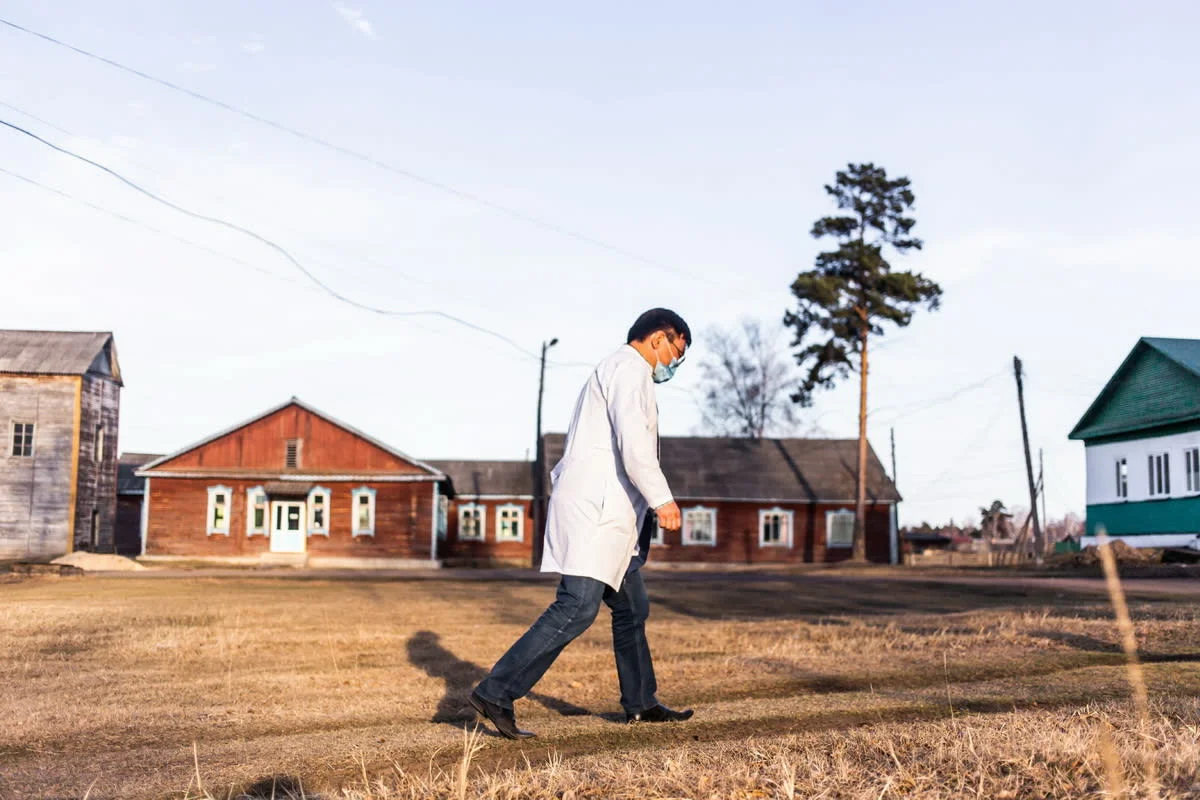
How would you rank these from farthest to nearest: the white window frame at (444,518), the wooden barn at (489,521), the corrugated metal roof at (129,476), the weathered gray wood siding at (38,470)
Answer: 1. the corrugated metal roof at (129,476)
2. the wooden barn at (489,521)
3. the white window frame at (444,518)
4. the weathered gray wood siding at (38,470)

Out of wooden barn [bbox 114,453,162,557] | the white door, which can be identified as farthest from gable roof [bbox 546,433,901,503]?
wooden barn [bbox 114,453,162,557]

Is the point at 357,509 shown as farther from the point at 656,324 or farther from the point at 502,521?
the point at 656,324

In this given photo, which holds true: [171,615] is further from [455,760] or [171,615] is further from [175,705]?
[455,760]

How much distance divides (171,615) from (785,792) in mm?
10323

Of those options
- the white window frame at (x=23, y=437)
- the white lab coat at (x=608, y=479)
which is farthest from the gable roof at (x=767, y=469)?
the white lab coat at (x=608, y=479)

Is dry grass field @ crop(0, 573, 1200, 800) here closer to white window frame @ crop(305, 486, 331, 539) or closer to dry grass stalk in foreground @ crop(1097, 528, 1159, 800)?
dry grass stalk in foreground @ crop(1097, 528, 1159, 800)

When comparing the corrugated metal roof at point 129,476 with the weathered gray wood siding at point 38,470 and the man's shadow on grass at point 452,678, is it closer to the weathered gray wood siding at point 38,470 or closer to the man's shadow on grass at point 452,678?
the weathered gray wood siding at point 38,470

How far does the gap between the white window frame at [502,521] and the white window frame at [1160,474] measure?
26.0 m

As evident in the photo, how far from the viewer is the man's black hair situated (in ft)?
17.5

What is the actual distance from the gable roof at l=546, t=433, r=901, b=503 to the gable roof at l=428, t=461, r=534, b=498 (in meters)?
1.79

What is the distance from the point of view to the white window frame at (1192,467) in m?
34.5

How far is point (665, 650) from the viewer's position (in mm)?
8812

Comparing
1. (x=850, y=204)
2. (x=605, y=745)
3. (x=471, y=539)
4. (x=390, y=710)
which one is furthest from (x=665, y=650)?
(x=471, y=539)

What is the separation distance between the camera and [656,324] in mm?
5336
